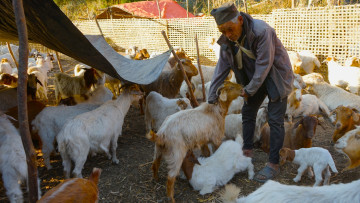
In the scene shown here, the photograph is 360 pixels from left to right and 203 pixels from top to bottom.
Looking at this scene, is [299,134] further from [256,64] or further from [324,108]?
[324,108]

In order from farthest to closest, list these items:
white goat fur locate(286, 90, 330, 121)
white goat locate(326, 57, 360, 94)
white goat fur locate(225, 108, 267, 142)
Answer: white goat locate(326, 57, 360, 94)
white goat fur locate(286, 90, 330, 121)
white goat fur locate(225, 108, 267, 142)

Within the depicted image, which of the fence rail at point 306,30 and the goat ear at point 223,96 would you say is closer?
the goat ear at point 223,96

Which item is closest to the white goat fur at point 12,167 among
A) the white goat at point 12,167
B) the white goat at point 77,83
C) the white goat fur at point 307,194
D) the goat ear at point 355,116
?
the white goat at point 12,167

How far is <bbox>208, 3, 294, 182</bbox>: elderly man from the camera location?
3.44m

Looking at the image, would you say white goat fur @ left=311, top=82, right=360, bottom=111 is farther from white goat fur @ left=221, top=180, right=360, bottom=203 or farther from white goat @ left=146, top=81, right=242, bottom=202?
white goat fur @ left=221, top=180, right=360, bottom=203

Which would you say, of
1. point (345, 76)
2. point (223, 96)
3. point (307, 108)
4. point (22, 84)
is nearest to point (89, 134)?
point (22, 84)

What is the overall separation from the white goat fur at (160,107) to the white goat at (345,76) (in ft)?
17.8

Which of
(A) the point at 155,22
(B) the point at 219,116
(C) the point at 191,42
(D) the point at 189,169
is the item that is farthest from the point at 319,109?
(A) the point at 155,22

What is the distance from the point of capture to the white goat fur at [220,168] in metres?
3.87

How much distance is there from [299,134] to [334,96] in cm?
347

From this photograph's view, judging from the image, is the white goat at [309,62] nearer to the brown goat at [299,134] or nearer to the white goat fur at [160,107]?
the brown goat at [299,134]

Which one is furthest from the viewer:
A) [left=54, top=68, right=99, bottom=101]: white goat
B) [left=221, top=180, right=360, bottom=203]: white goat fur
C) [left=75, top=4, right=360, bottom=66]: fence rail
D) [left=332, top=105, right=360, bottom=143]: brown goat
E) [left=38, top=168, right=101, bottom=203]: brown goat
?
[left=75, top=4, right=360, bottom=66]: fence rail

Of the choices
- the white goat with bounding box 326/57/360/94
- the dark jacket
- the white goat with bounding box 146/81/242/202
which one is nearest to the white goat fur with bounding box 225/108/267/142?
the white goat with bounding box 146/81/242/202

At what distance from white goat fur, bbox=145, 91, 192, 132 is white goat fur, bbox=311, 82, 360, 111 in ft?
13.4
